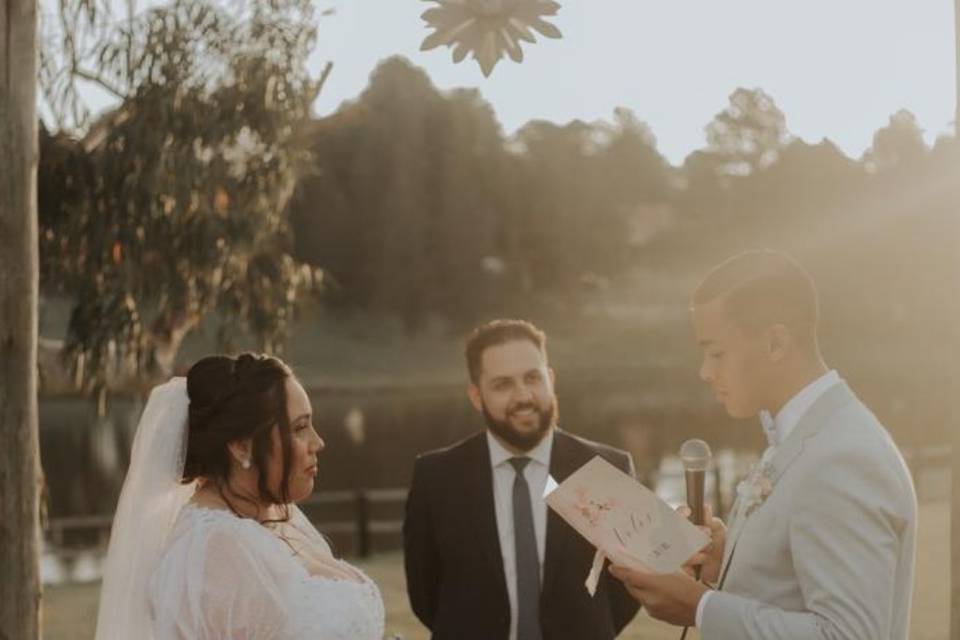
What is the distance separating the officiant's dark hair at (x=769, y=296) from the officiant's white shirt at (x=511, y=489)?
5.88 ft

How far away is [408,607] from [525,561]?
22.2 feet

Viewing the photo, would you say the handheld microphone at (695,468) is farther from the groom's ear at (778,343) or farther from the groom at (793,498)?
the groom's ear at (778,343)

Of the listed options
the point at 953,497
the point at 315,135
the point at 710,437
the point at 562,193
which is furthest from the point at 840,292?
the point at 953,497

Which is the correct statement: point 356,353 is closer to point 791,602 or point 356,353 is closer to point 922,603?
point 922,603

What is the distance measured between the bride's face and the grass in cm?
602

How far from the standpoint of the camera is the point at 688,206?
243 ft

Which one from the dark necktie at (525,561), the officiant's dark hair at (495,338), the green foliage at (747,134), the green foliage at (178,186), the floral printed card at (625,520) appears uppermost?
the green foliage at (747,134)

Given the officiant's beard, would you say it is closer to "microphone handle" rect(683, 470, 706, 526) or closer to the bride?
the bride

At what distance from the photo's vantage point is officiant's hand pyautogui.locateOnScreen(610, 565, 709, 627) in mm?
2998

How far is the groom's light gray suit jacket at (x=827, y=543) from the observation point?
2.71 meters

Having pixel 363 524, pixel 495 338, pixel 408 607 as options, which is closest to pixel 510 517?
pixel 495 338

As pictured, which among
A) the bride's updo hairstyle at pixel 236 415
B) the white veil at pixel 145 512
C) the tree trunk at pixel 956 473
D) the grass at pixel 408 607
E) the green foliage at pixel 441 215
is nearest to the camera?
the bride's updo hairstyle at pixel 236 415

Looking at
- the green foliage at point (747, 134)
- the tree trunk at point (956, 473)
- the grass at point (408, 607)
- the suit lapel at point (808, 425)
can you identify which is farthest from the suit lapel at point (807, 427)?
the green foliage at point (747, 134)

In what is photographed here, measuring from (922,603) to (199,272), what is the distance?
585cm
